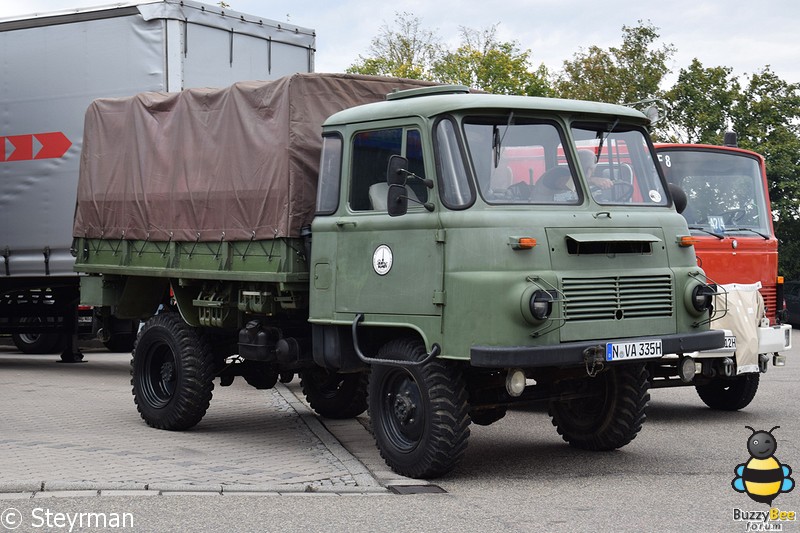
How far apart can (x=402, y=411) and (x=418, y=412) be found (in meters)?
0.17

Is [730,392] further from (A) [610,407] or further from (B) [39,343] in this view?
(B) [39,343]

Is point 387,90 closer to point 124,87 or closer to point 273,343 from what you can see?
point 273,343

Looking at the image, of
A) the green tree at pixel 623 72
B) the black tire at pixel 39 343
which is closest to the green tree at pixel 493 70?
the green tree at pixel 623 72

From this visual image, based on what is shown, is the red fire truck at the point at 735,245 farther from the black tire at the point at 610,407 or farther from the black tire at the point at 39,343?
the black tire at the point at 39,343

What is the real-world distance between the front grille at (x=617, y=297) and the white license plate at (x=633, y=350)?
0.22 metres

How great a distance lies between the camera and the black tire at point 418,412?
853 cm

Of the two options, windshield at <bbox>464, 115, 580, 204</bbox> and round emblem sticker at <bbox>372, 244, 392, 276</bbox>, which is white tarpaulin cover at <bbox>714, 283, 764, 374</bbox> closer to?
windshield at <bbox>464, 115, 580, 204</bbox>

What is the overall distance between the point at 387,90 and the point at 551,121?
205cm

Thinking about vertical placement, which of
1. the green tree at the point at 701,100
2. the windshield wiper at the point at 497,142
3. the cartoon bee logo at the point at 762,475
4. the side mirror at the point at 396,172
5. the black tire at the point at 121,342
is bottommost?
the black tire at the point at 121,342

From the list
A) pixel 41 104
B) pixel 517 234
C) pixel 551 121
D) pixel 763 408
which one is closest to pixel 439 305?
pixel 517 234

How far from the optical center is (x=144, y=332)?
11.8 m

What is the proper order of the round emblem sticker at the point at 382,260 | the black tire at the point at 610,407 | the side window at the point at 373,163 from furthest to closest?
the black tire at the point at 610,407, the side window at the point at 373,163, the round emblem sticker at the point at 382,260

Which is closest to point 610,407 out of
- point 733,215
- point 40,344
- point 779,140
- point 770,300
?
point 770,300

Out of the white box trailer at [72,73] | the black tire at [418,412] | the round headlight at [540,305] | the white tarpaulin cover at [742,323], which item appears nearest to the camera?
the round headlight at [540,305]
